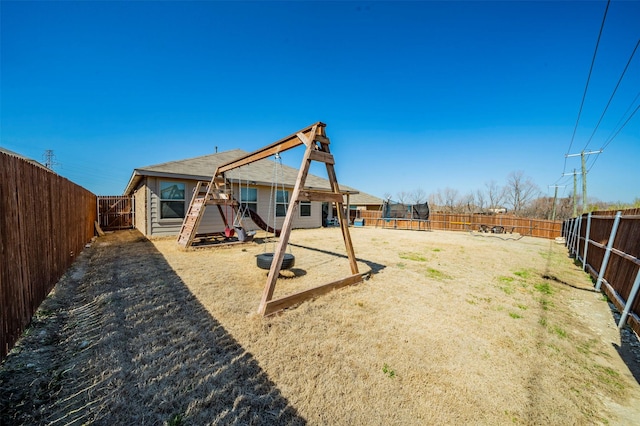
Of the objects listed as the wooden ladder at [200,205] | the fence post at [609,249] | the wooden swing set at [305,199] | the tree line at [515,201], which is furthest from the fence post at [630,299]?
the tree line at [515,201]

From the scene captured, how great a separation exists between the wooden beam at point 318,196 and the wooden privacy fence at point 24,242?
309 centimetres

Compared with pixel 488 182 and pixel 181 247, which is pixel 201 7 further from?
pixel 488 182

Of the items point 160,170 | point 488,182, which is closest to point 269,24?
point 160,170

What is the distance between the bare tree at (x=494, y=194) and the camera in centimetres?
3431

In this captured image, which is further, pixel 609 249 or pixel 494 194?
pixel 494 194

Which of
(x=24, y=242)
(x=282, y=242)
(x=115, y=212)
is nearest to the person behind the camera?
(x=24, y=242)

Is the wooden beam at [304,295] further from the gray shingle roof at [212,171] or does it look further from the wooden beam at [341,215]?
the gray shingle roof at [212,171]

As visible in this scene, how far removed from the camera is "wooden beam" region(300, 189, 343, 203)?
3.78 metres

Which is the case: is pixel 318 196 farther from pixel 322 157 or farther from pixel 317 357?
pixel 317 357

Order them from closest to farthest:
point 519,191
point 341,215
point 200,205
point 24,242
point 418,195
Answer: point 24,242
point 341,215
point 200,205
point 519,191
point 418,195

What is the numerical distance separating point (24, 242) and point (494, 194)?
43285 millimetres

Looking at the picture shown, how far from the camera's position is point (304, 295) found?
3.58 metres

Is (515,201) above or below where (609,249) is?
above

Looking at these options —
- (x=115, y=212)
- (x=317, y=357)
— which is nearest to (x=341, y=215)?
(x=317, y=357)
